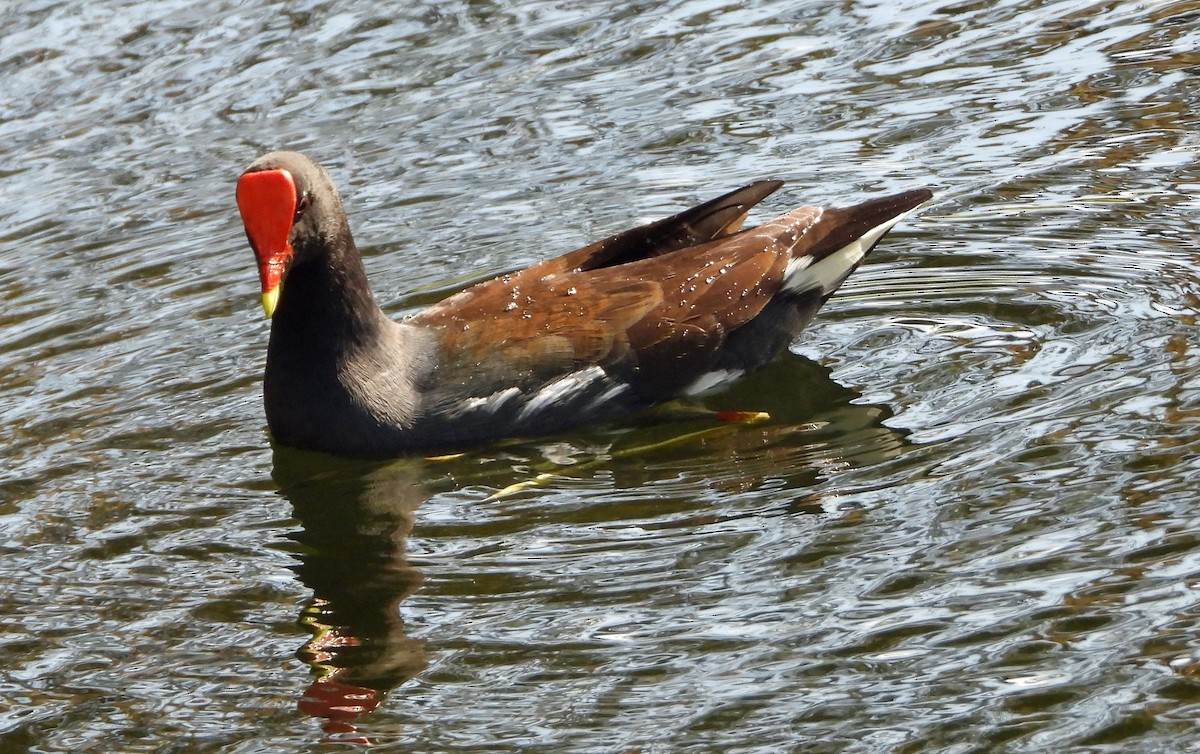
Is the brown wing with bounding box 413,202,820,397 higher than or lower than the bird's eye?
lower

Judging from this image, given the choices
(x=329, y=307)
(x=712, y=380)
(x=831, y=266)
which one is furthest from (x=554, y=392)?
(x=831, y=266)

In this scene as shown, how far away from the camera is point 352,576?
5.22 metres

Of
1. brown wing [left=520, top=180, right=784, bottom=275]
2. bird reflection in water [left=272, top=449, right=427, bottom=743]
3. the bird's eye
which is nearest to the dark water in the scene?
bird reflection in water [left=272, top=449, right=427, bottom=743]

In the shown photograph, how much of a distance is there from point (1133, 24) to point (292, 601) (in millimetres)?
5779

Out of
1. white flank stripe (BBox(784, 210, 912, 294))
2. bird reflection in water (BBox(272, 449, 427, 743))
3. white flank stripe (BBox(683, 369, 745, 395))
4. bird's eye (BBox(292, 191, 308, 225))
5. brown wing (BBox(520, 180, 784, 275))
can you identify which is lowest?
white flank stripe (BBox(683, 369, 745, 395))

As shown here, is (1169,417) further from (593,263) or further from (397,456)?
(397,456)

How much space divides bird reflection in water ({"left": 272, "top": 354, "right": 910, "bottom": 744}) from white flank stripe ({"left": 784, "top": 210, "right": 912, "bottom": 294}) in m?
0.30

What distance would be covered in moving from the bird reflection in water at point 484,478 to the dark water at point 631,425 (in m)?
0.02

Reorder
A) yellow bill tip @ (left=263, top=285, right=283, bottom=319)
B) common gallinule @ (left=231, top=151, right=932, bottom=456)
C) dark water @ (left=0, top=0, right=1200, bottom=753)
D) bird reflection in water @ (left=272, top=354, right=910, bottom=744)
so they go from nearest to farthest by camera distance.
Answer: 1. dark water @ (left=0, top=0, right=1200, bottom=753)
2. bird reflection in water @ (left=272, top=354, right=910, bottom=744)
3. yellow bill tip @ (left=263, top=285, right=283, bottom=319)
4. common gallinule @ (left=231, top=151, right=932, bottom=456)

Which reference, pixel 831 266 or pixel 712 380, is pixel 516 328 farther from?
pixel 831 266

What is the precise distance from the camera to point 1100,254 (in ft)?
21.5

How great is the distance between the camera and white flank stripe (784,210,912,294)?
6.25 meters

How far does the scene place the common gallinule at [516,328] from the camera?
19.1ft

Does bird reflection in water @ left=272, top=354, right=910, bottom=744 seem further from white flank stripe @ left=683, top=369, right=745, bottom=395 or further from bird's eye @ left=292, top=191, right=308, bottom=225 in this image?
bird's eye @ left=292, top=191, right=308, bottom=225
